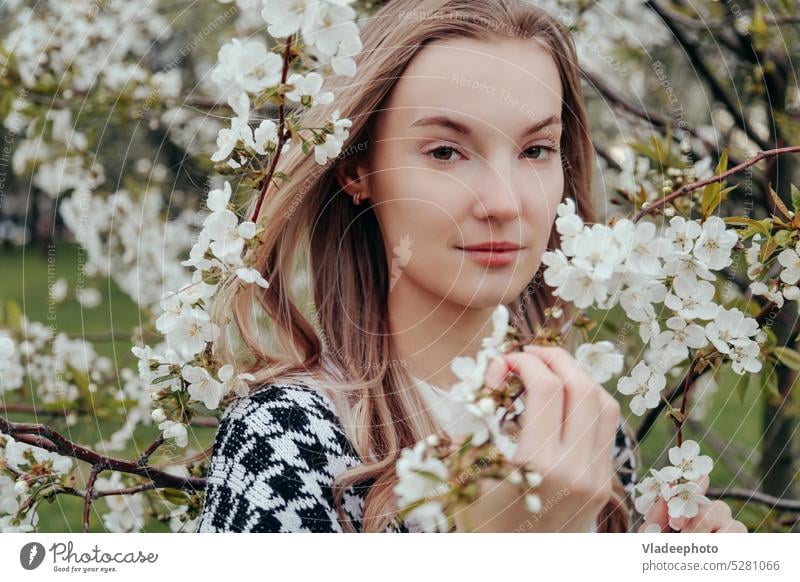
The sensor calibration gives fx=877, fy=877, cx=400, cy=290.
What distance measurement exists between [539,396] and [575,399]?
3cm

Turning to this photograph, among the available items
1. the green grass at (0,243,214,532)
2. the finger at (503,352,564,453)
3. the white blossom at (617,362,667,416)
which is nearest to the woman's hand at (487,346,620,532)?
the finger at (503,352,564,453)

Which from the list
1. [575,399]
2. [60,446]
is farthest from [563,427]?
[60,446]

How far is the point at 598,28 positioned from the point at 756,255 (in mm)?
815

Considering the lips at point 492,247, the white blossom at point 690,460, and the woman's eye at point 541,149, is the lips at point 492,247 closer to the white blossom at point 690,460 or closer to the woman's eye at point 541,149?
the woman's eye at point 541,149

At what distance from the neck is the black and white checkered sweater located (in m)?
0.13

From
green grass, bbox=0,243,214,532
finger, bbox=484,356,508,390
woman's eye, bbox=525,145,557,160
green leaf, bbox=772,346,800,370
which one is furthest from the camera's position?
green grass, bbox=0,243,214,532

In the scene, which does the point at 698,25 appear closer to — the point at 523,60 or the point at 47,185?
the point at 523,60

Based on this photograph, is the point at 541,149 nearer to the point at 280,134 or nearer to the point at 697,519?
the point at 280,134

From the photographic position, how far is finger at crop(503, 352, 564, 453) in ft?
2.27

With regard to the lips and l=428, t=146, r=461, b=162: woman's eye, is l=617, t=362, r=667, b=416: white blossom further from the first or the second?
l=428, t=146, r=461, b=162: woman's eye

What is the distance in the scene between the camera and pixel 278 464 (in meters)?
0.79

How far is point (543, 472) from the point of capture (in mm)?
687
